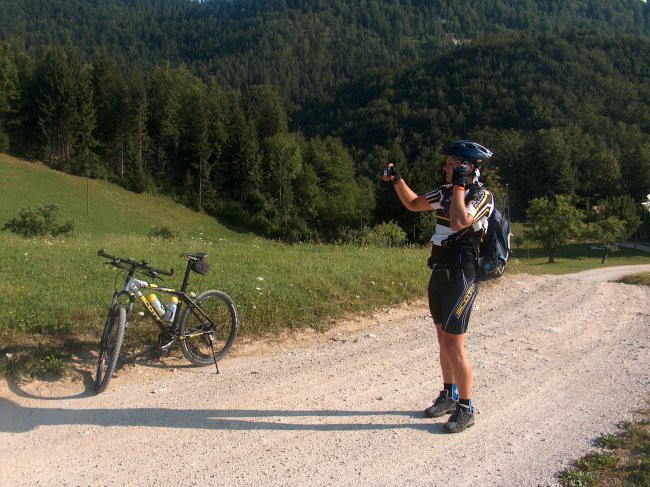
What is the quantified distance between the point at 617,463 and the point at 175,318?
4723 mm

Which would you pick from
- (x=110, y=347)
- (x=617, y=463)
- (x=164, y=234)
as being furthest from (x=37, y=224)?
(x=617, y=463)

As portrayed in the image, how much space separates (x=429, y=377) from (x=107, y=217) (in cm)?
5434

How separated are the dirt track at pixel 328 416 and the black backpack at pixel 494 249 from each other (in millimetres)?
1460

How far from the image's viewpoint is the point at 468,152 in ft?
16.0

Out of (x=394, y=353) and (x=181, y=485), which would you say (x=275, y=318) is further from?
(x=181, y=485)

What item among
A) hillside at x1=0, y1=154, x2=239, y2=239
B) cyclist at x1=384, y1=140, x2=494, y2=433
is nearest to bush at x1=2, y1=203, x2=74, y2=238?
hillside at x1=0, y1=154, x2=239, y2=239

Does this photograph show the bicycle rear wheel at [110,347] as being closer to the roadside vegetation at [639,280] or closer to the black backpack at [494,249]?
the black backpack at [494,249]

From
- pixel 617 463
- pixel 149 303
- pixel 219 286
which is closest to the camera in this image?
pixel 617 463

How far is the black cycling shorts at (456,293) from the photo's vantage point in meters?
4.86

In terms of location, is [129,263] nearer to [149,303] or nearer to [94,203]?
[149,303]

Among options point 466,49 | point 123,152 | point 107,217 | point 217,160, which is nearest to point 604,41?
point 466,49

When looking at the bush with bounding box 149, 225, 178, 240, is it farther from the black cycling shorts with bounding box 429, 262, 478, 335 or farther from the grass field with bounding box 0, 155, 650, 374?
the black cycling shorts with bounding box 429, 262, 478, 335

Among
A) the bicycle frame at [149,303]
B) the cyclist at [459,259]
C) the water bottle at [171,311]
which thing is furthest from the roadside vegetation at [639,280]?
the water bottle at [171,311]

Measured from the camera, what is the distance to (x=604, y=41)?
181750mm
